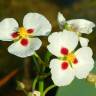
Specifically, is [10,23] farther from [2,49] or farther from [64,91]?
[2,49]

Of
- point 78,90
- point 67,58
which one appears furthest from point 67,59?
point 78,90

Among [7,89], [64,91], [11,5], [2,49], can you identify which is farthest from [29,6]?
[64,91]

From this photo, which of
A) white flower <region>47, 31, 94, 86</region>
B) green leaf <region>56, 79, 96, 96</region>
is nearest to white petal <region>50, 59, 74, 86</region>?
white flower <region>47, 31, 94, 86</region>

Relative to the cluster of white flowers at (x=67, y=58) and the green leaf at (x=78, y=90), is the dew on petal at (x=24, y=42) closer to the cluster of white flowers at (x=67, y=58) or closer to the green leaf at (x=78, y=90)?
the cluster of white flowers at (x=67, y=58)

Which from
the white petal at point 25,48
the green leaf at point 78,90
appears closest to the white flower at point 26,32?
the white petal at point 25,48

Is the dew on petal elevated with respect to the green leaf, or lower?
elevated

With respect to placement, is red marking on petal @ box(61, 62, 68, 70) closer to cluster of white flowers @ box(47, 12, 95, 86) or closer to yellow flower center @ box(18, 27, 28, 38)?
cluster of white flowers @ box(47, 12, 95, 86)

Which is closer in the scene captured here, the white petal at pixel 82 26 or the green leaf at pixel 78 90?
the white petal at pixel 82 26

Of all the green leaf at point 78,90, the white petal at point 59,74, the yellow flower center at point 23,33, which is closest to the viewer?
the white petal at point 59,74
